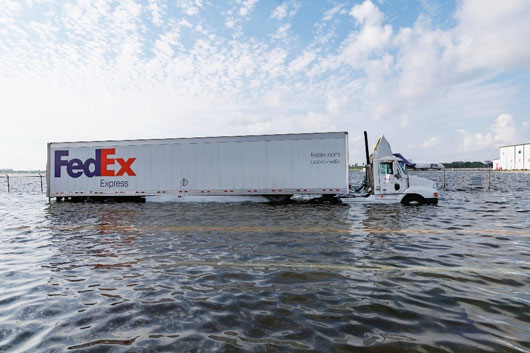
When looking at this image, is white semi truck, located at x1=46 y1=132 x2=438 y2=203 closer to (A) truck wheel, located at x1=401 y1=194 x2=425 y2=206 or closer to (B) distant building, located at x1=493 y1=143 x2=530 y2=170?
(A) truck wheel, located at x1=401 y1=194 x2=425 y2=206

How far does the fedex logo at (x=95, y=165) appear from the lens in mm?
21531

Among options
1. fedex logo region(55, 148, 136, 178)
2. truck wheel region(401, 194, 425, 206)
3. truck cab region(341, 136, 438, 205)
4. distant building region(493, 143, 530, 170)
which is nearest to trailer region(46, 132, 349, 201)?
fedex logo region(55, 148, 136, 178)

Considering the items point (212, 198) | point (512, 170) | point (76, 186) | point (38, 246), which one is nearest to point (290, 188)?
point (212, 198)

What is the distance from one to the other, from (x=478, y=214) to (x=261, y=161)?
11.6m

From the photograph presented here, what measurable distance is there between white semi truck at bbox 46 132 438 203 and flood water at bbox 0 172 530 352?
948 cm

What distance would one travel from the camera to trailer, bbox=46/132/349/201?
19219mm

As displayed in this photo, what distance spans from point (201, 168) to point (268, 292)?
16.2 m

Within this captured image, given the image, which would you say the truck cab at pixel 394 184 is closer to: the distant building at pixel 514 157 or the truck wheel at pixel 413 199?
the truck wheel at pixel 413 199

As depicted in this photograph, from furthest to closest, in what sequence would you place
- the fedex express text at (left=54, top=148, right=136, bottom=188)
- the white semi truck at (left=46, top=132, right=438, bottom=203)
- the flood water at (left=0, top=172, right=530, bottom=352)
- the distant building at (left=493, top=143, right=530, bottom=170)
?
the distant building at (left=493, top=143, right=530, bottom=170) → the fedex express text at (left=54, top=148, right=136, bottom=188) → the white semi truck at (left=46, top=132, right=438, bottom=203) → the flood water at (left=0, top=172, right=530, bottom=352)

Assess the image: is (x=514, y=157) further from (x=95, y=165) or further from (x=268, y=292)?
(x=268, y=292)

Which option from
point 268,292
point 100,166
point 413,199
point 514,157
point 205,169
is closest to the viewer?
point 268,292

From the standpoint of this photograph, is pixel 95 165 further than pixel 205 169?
Yes

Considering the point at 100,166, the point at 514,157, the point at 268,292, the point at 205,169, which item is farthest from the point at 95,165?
the point at 514,157

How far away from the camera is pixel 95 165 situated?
21.8m
